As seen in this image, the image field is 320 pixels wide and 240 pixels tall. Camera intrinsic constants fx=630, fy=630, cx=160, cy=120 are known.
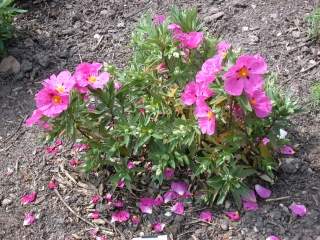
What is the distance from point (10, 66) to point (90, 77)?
4.72 ft

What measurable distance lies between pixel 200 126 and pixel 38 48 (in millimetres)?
1870

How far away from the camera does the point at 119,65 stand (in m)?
4.05

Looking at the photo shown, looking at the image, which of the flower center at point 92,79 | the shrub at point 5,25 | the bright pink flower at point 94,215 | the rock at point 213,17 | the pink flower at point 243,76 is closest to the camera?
the pink flower at point 243,76

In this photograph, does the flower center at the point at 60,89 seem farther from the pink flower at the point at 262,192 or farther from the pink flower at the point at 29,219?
the pink flower at the point at 262,192

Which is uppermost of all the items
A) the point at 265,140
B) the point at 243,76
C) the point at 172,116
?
the point at 243,76

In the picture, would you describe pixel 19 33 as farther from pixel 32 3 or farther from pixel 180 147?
pixel 180 147

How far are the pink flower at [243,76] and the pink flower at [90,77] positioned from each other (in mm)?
575

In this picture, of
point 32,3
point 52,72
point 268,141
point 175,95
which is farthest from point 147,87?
point 32,3

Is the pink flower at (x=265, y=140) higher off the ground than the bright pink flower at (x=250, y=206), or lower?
higher

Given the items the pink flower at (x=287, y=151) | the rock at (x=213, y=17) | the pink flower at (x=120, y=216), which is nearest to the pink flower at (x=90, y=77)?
the pink flower at (x=120, y=216)

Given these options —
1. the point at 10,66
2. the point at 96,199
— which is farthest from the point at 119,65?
the point at 96,199

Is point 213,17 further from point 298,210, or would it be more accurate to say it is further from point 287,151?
point 298,210

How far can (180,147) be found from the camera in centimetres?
295

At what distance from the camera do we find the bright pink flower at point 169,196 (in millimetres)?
3109
